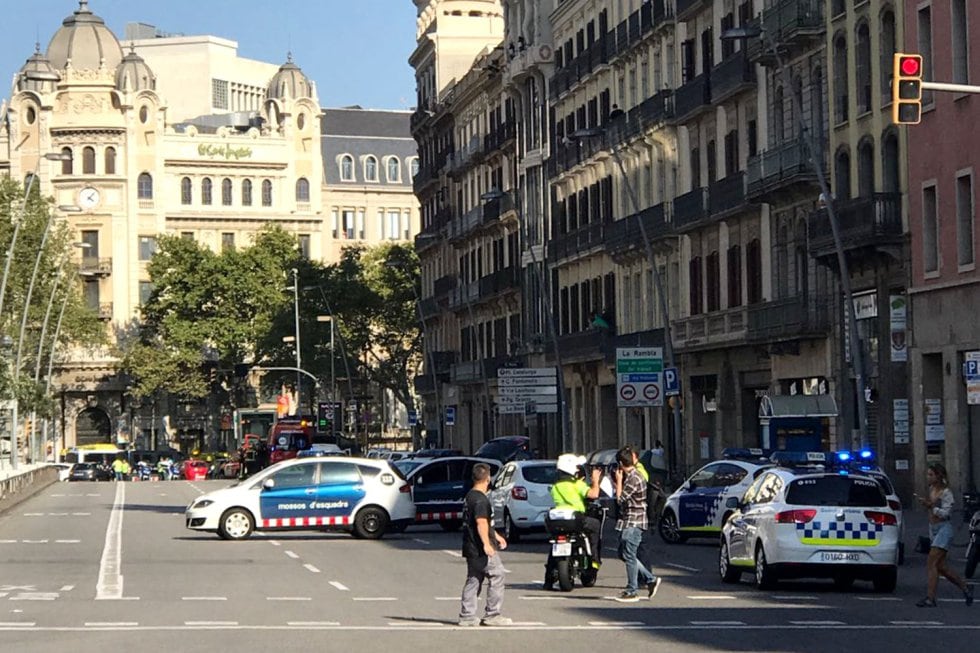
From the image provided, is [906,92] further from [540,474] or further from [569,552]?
[540,474]

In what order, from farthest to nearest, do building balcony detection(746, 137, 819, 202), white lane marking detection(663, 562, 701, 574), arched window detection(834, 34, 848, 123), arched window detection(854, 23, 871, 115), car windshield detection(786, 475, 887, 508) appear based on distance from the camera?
building balcony detection(746, 137, 819, 202) < arched window detection(834, 34, 848, 123) < arched window detection(854, 23, 871, 115) < white lane marking detection(663, 562, 701, 574) < car windshield detection(786, 475, 887, 508)

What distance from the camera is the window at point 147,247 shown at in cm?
14538

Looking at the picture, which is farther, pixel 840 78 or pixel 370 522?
pixel 840 78

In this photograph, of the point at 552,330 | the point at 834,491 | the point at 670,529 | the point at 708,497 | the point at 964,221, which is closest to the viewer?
the point at 834,491

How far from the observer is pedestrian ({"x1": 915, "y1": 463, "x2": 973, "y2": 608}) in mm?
24422

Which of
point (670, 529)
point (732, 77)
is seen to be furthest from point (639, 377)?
point (670, 529)

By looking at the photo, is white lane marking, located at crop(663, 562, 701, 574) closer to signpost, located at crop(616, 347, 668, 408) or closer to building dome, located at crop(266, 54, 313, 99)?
signpost, located at crop(616, 347, 668, 408)

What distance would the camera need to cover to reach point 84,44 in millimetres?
148375

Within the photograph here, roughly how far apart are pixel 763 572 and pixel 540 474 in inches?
552

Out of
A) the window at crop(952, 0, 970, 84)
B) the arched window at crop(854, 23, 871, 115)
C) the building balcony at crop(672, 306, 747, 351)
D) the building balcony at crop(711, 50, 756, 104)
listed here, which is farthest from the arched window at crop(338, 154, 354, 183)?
the window at crop(952, 0, 970, 84)

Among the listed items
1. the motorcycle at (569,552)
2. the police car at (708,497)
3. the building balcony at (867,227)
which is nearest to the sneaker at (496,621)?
the motorcycle at (569,552)

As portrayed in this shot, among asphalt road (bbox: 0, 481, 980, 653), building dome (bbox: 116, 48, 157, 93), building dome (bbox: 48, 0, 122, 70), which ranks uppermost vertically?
building dome (bbox: 48, 0, 122, 70)

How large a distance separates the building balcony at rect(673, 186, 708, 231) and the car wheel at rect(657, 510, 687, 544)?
75.2ft

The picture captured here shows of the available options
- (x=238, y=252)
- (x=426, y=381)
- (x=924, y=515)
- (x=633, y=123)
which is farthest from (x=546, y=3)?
(x=238, y=252)
